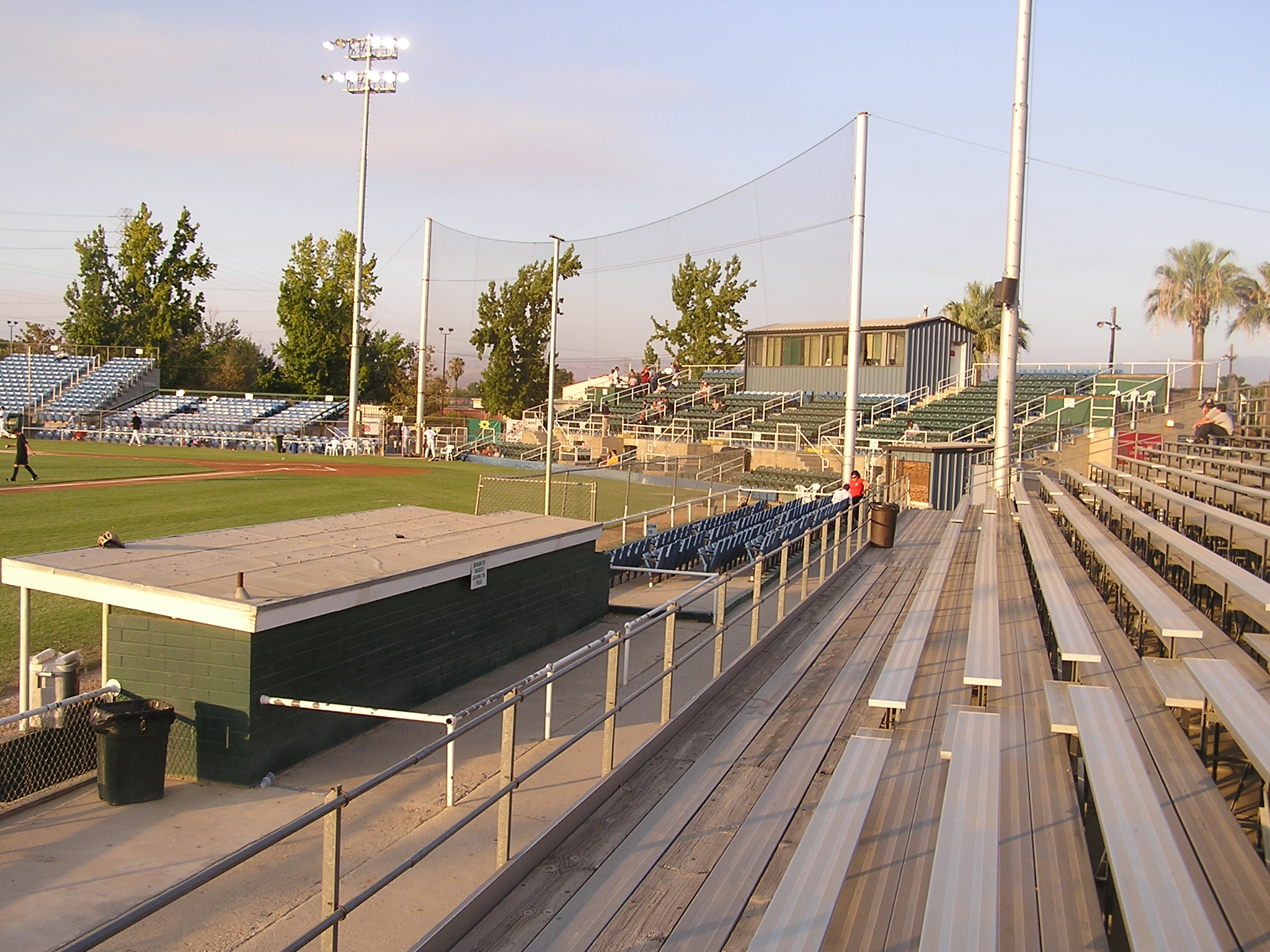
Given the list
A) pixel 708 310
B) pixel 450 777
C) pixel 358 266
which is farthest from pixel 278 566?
pixel 708 310

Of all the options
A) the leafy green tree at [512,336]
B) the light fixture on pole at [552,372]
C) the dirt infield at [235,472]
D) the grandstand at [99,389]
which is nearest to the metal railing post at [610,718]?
the light fixture on pole at [552,372]

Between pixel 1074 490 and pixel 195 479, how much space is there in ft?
69.8

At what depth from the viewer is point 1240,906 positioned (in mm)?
3375

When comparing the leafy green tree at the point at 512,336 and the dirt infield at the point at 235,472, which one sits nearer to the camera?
the dirt infield at the point at 235,472

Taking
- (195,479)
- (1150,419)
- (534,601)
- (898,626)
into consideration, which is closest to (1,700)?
(534,601)

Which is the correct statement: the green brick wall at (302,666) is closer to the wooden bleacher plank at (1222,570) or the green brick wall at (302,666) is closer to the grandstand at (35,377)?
the wooden bleacher plank at (1222,570)

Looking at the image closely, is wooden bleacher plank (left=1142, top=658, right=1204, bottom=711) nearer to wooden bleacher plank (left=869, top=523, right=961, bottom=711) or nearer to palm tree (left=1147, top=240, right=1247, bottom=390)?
wooden bleacher plank (left=869, top=523, right=961, bottom=711)

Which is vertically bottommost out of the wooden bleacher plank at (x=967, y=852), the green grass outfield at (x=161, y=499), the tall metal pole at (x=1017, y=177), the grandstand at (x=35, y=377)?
the green grass outfield at (x=161, y=499)

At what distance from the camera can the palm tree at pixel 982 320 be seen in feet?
171

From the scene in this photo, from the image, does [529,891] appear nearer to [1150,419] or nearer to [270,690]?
[270,690]

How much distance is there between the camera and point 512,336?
166 ft

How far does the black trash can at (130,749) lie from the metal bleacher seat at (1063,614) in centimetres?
571

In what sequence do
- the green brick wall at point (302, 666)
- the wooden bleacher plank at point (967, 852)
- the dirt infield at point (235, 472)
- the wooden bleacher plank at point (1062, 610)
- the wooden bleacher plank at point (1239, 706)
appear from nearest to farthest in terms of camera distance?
the wooden bleacher plank at point (967, 852)
the wooden bleacher plank at point (1239, 706)
the wooden bleacher plank at point (1062, 610)
the green brick wall at point (302, 666)
the dirt infield at point (235, 472)

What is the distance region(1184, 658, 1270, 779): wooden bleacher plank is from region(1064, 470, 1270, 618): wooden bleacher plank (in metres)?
0.50
